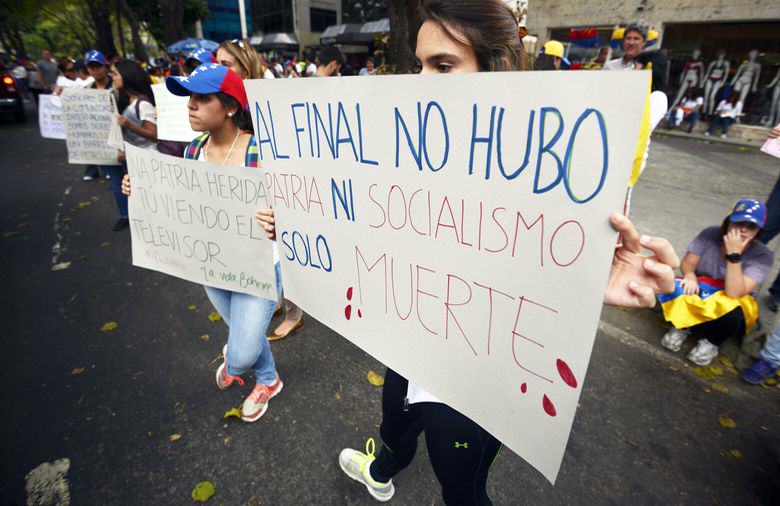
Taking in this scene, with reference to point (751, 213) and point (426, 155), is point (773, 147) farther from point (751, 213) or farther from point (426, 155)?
point (426, 155)

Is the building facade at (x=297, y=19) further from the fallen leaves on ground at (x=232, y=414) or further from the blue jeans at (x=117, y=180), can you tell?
the fallen leaves on ground at (x=232, y=414)

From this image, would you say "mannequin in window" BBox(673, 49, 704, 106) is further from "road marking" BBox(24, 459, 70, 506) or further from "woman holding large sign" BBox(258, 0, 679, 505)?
"road marking" BBox(24, 459, 70, 506)

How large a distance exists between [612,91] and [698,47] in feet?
60.0

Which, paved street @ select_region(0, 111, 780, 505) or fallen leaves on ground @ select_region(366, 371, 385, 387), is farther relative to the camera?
fallen leaves on ground @ select_region(366, 371, 385, 387)

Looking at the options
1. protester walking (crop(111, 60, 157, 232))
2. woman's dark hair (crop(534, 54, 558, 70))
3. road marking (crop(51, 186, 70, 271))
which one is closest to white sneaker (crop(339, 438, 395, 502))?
protester walking (crop(111, 60, 157, 232))

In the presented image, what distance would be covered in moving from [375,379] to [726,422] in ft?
7.35

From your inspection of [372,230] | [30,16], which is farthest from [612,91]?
[30,16]

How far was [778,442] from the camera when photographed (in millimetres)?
2281

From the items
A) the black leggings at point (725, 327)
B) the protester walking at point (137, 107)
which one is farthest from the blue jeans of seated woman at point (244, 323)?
the black leggings at point (725, 327)

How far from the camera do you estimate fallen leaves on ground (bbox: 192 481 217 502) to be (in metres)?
1.93

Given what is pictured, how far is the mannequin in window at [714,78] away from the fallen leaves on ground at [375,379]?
52.6 ft

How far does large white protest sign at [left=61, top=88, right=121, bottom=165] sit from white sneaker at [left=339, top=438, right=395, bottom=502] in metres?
3.68

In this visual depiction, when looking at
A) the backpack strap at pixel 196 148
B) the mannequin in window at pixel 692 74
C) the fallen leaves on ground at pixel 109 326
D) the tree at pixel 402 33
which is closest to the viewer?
the backpack strap at pixel 196 148

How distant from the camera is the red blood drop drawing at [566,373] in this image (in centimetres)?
92
